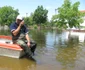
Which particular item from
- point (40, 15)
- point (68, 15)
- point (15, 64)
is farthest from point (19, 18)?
point (40, 15)

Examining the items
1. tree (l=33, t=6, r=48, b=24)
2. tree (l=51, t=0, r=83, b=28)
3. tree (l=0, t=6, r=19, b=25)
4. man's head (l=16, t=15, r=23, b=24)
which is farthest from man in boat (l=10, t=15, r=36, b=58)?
tree (l=0, t=6, r=19, b=25)

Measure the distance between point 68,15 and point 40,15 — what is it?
41979mm

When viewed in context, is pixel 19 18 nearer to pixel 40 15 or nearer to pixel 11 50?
pixel 11 50

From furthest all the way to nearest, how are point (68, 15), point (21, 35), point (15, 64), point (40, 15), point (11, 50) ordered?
point (40, 15) → point (68, 15) → point (21, 35) → point (11, 50) → point (15, 64)

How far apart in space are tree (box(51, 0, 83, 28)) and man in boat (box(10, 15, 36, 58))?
32168 millimetres

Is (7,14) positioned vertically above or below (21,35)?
above

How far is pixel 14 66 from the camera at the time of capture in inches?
308

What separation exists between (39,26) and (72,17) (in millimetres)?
38322

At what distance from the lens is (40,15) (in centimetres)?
8281

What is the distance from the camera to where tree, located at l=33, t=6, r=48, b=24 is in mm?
82500

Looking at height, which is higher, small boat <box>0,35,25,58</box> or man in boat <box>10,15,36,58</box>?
man in boat <box>10,15,36,58</box>

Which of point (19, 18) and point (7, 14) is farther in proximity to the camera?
point (7, 14)

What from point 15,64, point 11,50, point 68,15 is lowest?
point 15,64

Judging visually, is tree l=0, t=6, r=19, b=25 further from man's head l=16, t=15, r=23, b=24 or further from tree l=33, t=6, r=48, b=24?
man's head l=16, t=15, r=23, b=24
